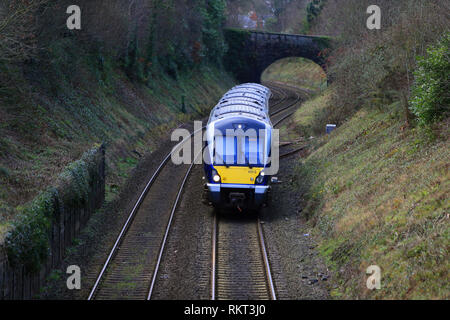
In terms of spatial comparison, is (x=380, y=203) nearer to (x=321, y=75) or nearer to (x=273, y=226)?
(x=273, y=226)

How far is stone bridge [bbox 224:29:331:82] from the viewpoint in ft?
188

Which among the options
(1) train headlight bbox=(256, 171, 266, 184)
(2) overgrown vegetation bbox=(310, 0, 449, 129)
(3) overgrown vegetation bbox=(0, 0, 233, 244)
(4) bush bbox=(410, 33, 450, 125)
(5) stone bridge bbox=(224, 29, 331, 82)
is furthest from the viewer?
(5) stone bridge bbox=(224, 29, 331, 82)

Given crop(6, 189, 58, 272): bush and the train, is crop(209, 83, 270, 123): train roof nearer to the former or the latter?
the train

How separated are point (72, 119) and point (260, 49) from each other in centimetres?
3856

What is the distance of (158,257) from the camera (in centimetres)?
1391

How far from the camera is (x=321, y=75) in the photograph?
66750 mm

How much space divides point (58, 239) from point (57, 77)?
45.5ft

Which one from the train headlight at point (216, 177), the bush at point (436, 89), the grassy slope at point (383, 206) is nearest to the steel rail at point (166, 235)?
the train headlight at point (216, 177)

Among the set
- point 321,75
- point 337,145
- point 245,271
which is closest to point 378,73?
point 337,145

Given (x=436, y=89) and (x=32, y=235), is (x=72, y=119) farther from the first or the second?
(x=436, y=89)


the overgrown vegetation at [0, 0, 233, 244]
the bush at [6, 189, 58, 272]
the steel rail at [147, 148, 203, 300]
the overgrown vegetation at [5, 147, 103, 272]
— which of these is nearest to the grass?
the overgrown vegetation at [0, 0, 233, 244]

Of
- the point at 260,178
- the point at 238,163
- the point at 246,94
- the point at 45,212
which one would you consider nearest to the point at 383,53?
the point at 246,94

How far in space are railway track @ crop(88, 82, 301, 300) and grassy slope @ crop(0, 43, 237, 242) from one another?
268 cm

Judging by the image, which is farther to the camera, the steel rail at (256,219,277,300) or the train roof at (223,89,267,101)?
the train roof at (223,89,267,101)
